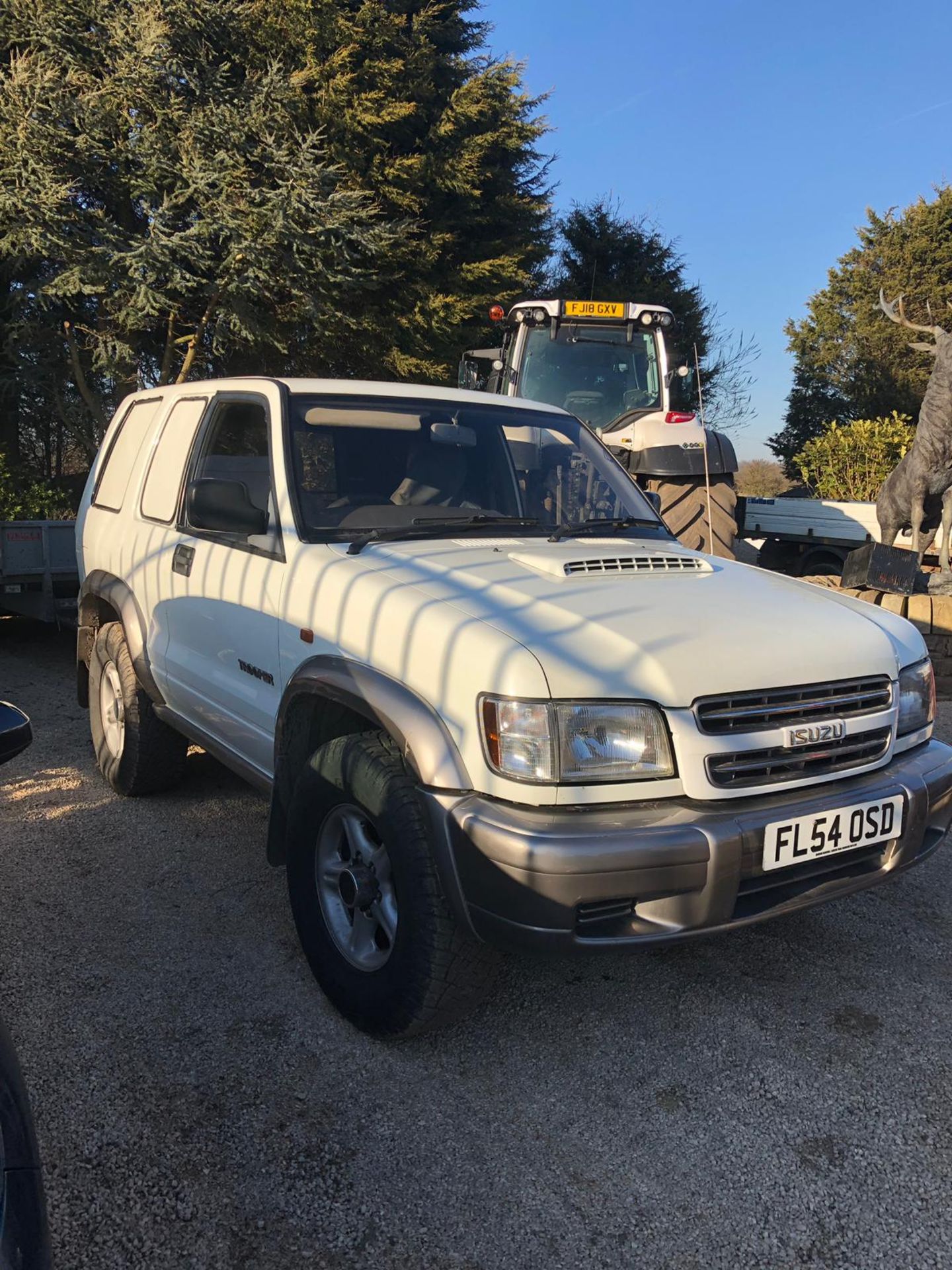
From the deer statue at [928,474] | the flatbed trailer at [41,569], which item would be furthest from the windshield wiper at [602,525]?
the deer statue at [928,474]

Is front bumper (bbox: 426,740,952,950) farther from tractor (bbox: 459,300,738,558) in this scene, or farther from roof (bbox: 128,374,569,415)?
tractor (bbox: 459,300,738,558)

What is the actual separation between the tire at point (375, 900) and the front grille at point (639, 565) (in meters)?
0.86

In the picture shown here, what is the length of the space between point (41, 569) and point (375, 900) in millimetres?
5814

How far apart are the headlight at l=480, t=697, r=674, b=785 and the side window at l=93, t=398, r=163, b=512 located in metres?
3.03

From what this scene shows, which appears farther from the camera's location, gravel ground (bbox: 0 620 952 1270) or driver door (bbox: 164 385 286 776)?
driver door (bbox: 164 385 286 776)

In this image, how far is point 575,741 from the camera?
2.27m

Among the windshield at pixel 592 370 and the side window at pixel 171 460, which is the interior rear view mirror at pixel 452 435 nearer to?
the side window at pixel 171 460

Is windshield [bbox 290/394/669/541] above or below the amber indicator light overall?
above

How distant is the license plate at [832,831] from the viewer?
233cm

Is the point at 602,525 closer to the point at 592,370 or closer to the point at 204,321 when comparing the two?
the point at 592,370

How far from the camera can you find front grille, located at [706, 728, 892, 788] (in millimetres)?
2367

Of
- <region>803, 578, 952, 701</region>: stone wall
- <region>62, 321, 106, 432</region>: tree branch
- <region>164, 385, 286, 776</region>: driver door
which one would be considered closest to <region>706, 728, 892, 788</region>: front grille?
<region>164, 385, 286, 776</region>: driver door

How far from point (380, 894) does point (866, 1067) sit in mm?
1479

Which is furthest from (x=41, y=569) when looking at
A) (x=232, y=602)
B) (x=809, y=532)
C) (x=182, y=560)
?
(x=809, y=532)
